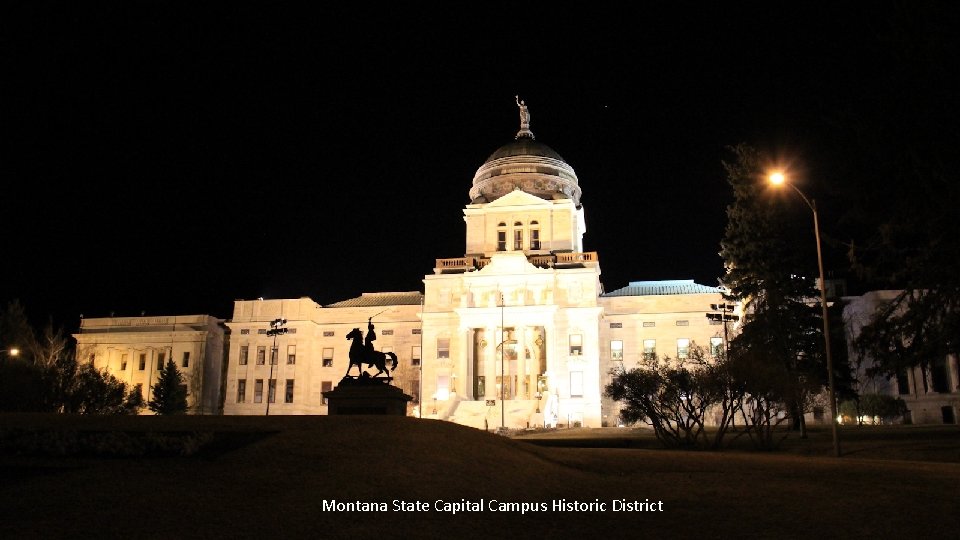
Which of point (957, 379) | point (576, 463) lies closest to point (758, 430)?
point (576, 463)

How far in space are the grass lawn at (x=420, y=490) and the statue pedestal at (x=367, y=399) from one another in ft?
28.7

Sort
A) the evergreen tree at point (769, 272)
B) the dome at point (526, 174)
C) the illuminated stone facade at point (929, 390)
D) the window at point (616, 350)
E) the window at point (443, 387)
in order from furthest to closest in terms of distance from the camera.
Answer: the dome at point (526, 174)
the window at point (616, 350)
the window at point (443, 387)
the illuminated stone facade at point (929, 390)
the evergreen tree at point (769, 272)

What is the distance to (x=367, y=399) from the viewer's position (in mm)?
30594

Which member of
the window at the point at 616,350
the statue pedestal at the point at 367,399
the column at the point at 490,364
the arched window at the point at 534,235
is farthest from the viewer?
the arched window at the point at 534,235

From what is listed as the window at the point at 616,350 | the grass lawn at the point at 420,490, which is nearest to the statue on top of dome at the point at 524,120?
the window at the point at 616,350

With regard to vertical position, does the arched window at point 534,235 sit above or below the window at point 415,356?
above

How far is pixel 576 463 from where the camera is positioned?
2022cm

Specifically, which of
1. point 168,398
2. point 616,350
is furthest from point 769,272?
point 168,398

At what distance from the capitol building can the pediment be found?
0.12 meters

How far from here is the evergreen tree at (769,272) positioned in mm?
45688

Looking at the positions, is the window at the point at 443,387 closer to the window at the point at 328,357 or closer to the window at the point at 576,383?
the window at the point at 576,383

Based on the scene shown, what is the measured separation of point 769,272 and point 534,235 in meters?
35.4

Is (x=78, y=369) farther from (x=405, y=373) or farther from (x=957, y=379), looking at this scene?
(x=957, y=379)

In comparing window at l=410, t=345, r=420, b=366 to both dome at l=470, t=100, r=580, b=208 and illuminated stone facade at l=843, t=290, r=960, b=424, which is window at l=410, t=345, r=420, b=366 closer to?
dome at l=470, t=100, r=580, b=208
